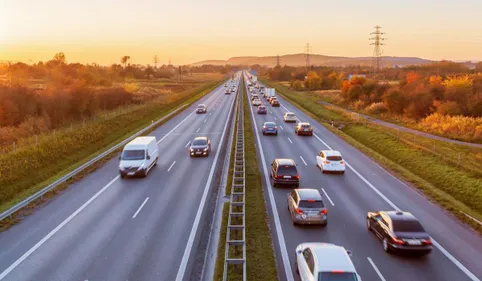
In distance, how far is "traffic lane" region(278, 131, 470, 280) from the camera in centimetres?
1340

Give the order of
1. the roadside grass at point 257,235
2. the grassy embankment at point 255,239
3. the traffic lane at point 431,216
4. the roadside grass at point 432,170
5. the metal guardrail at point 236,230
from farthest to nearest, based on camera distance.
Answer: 1. the roadside grass at point 432,170
2. the traffic lane at point 431,216
3. the roadside grass at point 257,235
4. the grassy embankment at point 255,239
5. the metal guardrail at point 236,230

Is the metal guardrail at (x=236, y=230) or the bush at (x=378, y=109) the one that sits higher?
the bush at (x=378, y=109)

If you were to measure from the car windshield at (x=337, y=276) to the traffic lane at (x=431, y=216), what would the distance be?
5552 mm

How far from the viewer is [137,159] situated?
25.3 m

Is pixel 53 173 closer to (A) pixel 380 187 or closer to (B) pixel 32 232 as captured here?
(B) pixel 32 232

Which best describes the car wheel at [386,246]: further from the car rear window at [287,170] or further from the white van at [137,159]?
the white van at [137,159]

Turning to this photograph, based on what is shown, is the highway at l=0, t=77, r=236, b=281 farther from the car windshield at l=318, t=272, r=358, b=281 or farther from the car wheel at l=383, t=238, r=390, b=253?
the car wheel at l=383, t=238, r=390, b=253

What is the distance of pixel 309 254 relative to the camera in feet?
40.2

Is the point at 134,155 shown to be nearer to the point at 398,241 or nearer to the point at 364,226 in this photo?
the point at 364,226

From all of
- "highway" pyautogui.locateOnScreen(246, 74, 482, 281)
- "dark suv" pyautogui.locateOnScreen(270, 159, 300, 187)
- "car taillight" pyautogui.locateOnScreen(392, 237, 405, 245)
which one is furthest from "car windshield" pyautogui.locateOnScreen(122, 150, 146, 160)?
"car taillight" pyautogui.locateOnScreen(392, 237, 405, 245)

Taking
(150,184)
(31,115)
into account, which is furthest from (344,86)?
(150,184)

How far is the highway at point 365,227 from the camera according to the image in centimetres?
1360

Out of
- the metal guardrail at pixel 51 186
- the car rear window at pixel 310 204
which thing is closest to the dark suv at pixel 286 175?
the car rear window at pixel 310 204

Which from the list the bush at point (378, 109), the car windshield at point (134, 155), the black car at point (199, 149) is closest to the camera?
the car windshield at point (134, 155)
